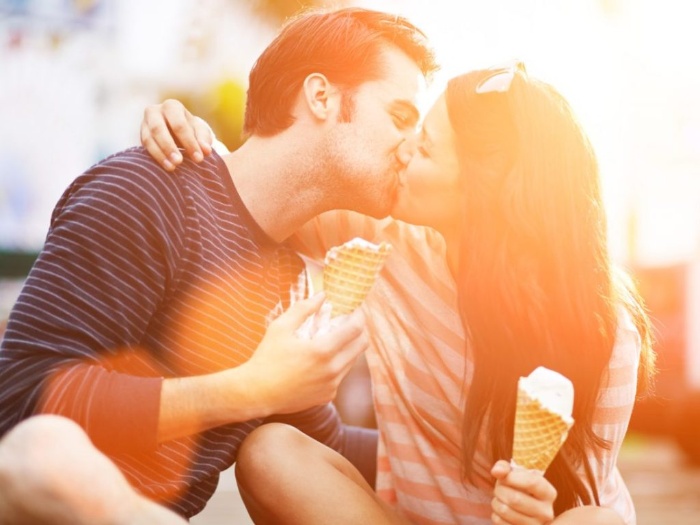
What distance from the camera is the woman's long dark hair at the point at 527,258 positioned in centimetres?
324

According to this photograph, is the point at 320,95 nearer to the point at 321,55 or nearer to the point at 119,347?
the point at 321,55

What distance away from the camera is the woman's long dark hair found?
324 centimetres

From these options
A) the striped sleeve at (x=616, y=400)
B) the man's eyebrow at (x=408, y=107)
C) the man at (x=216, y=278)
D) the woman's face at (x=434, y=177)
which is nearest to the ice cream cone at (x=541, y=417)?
the man at (x=216, y=278)

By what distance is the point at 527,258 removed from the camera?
339cm

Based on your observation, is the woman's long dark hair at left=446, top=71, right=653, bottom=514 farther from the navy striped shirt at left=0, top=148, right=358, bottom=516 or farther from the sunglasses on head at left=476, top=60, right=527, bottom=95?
the navy striped shirt at left=0, top=148, right=358, bottom=516

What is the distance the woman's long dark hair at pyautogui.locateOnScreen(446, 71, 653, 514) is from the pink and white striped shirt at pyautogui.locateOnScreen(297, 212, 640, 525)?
104 mm

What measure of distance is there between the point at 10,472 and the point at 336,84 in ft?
6.86

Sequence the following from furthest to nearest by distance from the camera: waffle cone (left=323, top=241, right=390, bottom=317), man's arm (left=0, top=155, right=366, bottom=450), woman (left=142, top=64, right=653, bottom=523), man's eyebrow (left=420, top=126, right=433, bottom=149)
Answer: man's eyebrow (left=420, top=126, right=433, bottom=149) → woman (left=142, top=64, right=653, bottom=523) → waffle cone (left=323, top=241, right=390, bottom=317) → man's arm (left=0, top=155, right=366, bottom=450)

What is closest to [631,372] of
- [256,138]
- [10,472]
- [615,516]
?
[615,516]

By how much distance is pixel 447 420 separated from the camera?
3.45m

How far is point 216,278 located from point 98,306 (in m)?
0.50

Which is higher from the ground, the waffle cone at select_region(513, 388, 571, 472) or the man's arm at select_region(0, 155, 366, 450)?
the man's arm at select_region(0, 155, 366, 450)

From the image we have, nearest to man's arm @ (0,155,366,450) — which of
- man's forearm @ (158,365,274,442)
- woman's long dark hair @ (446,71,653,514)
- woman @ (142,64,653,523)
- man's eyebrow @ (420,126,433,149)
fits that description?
man's forearm @ (158,365,274,442)

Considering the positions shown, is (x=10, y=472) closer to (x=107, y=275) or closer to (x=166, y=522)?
(x=166, y=522)
